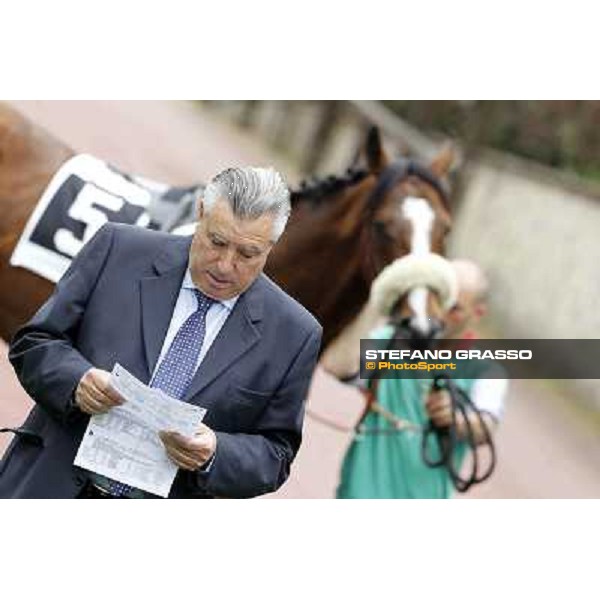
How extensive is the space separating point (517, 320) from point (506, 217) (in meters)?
1.87

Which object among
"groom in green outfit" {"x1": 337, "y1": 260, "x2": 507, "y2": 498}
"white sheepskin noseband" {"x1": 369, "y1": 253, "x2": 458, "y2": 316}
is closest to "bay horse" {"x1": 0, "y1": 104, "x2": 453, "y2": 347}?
"white sheepskin noseband" {"x1": 369, "y1": 253, "x2": 458, "y2": 316}

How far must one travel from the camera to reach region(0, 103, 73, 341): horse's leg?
3240mm

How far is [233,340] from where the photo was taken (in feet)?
6.41

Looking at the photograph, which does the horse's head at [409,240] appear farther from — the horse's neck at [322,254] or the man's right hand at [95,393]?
the man's right hand at [95,393]

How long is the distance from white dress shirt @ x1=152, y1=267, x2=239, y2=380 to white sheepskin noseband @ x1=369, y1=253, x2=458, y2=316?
46.3 inches

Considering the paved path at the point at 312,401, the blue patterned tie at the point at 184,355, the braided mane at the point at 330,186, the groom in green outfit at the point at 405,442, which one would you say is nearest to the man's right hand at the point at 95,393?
the blue patterned tie at the point at 184,355

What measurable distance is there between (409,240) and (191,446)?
1.47m

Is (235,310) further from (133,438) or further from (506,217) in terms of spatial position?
(506,217)

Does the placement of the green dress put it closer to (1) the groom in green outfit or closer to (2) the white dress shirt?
(1) the groom in green outfit

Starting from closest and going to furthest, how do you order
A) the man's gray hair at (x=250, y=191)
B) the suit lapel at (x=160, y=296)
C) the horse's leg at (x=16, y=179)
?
the man's gray hair at (x=250, y=191)
the suit lapel at (x=160, y=296)
the horse's leg at (x=16, y=179)

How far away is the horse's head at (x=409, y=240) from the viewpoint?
3.04 m

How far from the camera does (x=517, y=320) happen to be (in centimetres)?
450

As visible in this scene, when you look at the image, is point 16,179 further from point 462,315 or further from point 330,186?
point 462,315
